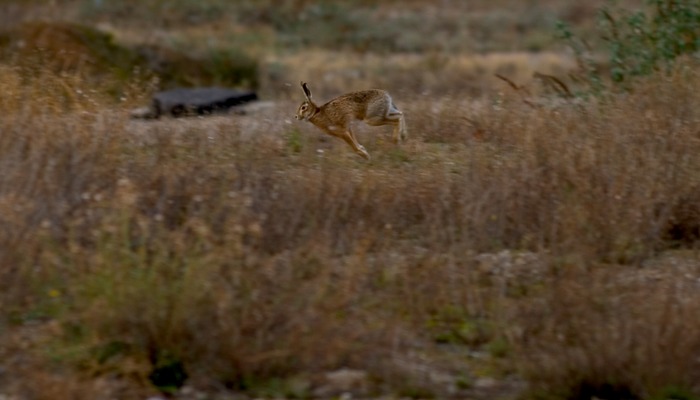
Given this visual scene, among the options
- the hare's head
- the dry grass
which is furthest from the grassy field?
the hare's head

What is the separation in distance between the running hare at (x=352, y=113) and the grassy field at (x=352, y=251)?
18 cm

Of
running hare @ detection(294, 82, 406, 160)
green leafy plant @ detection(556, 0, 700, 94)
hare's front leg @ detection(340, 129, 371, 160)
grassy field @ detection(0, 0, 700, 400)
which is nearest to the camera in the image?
grassy field @ detection(0, 0, 700, 400)

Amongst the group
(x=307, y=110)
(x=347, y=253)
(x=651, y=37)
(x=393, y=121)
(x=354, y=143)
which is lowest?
(x=347, y=253)

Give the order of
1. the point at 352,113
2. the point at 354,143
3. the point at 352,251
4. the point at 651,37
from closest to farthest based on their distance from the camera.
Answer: the point at 352,251
the point at 354,143
the point at 352,113
the point at 651,37

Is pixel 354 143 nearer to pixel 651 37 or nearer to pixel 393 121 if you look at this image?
pixel 393 121

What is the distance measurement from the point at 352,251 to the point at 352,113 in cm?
303

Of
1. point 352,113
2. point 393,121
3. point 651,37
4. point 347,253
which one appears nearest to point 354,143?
point 352,113

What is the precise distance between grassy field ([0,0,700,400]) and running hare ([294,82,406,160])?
0.60 ft

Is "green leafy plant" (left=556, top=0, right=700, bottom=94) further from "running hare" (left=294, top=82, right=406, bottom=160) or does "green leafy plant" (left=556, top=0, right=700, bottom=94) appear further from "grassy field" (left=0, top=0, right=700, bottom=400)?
"running hare" (left=294, top=82, right=406, bottom=160)

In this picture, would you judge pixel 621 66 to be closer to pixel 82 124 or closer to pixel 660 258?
pixel 660 258

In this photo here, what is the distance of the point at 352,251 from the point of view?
8672 millimetres

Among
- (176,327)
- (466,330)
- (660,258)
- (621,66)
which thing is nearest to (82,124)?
(176,327)

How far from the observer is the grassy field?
24.2ft

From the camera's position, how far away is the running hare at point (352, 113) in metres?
11.4
